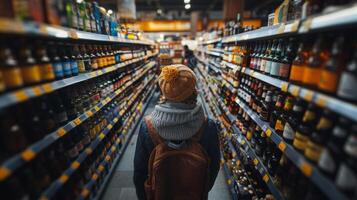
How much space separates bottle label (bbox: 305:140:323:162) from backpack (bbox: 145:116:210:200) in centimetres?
64

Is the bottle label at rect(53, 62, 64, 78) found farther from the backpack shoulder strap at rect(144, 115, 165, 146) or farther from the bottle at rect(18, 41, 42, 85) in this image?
the backpack shoulder strap at rect(144, 115, 165, 146)

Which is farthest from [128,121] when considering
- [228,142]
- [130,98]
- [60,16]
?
[60,16]

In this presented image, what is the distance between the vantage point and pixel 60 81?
168 centimetres

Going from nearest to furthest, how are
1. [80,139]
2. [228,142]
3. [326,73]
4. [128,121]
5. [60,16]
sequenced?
[326,73] → [60,16] → [80,139] → [228,142] → [128,121]

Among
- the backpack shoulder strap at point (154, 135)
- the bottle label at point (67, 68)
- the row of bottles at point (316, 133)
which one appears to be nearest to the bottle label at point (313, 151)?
the row of bottles at point (316, 133)

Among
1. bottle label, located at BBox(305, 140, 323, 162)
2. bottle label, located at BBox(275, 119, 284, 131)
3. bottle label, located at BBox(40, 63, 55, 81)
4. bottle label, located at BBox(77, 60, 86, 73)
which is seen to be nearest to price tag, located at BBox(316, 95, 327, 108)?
bottle label, located at BBox(305, 140, 323, 162)

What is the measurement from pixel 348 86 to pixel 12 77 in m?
1.71

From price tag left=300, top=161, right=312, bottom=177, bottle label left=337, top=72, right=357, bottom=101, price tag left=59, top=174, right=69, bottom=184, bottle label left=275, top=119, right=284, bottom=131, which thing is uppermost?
bottle label left=337, top=72, right=357, bottom=101

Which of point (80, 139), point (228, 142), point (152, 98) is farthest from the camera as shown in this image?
point (152, 98)

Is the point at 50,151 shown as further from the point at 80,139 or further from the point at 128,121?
the point at 128,121

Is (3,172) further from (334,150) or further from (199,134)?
(334,150)

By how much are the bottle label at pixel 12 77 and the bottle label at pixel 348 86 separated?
1695 millimetres

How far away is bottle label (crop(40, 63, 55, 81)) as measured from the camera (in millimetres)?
1460

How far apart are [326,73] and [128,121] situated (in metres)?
3.87
